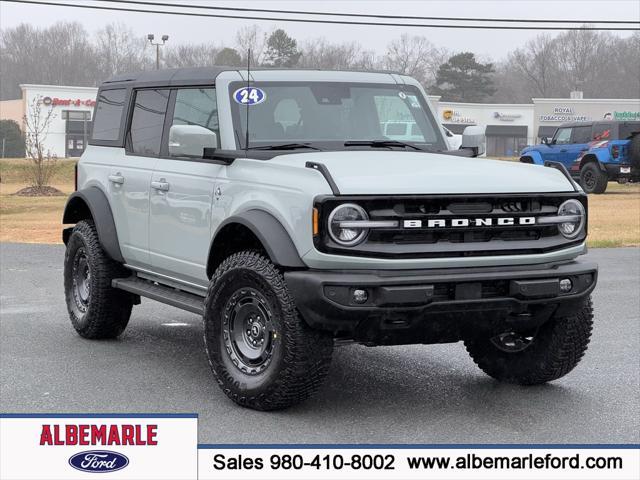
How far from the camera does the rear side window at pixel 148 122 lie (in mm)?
7801

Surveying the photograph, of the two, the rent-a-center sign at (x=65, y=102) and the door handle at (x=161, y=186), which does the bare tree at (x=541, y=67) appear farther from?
the door handle at (x=161, y=186)

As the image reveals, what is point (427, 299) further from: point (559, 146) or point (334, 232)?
point (559, 146)

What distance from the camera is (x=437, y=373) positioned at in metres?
7.29

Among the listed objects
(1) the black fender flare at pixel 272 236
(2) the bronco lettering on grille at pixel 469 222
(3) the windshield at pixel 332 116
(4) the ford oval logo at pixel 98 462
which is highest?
(3) the windshield at pixel 332 116

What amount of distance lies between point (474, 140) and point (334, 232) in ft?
6.93

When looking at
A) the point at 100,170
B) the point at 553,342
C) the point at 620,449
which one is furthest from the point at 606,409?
the point at 100,170

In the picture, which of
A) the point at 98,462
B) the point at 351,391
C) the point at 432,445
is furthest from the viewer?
the point at 351,391

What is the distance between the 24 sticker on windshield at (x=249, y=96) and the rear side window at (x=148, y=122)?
90 cm

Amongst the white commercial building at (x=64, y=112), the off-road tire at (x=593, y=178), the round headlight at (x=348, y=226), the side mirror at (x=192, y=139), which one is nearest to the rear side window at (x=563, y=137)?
the off-road tire at (x=593, y=178)

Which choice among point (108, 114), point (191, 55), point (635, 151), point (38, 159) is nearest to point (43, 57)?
point (191, 55)

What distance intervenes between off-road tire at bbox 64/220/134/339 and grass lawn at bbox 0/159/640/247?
9.67 metres

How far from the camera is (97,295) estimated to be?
823cm

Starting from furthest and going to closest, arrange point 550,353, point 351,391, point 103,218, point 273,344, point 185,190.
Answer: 1. point 103,218
2. point 185,190
3. point 351,391
4. point 550,353
5. point 273,344

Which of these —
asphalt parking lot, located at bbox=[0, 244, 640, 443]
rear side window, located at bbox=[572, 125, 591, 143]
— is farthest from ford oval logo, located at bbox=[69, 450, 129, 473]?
rear side window, located at bbox=[572, 125, 591, 143]
